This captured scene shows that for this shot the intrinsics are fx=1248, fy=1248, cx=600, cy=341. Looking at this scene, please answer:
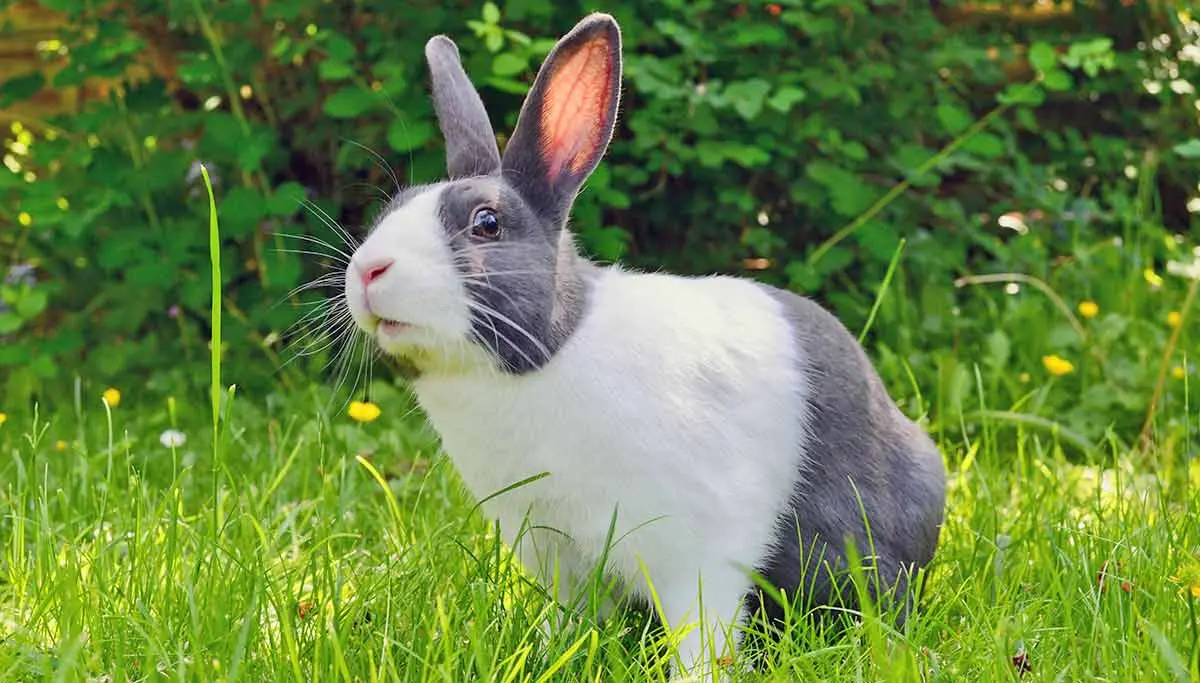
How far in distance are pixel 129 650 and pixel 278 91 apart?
2.80 m

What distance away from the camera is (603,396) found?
5.83 ft

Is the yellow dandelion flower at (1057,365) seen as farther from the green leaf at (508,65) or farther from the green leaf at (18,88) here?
the green leaf at (18,88)

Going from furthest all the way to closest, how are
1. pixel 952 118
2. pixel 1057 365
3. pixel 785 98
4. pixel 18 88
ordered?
pixel 18 88
pixel 952 118
pixel 785 98
pixel 1057 365

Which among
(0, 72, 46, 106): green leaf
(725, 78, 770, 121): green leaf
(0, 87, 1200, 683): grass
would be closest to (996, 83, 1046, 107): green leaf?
(725, 78, 770, 121): green leaf

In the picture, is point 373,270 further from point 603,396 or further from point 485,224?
point 603,396

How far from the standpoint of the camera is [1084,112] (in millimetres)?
4758

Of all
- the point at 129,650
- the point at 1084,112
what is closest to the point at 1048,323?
→ the point at 1084,112

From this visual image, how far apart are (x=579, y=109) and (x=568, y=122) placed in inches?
1.0

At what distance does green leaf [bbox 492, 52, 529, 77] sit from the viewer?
10.5ft

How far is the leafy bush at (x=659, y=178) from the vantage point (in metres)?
3.50

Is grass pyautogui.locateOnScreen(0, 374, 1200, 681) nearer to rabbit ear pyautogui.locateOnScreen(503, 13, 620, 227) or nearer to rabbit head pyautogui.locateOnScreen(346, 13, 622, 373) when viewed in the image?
rabbit head pyautogui.locateOnScreen(346, 13, 622, 373)

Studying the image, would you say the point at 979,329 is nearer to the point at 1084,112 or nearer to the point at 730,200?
the point at 730,200

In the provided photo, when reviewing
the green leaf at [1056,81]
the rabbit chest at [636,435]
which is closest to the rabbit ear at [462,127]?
the rabbit chest at [636,435]

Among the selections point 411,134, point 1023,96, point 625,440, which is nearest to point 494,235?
point 625,440
